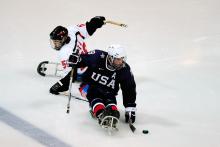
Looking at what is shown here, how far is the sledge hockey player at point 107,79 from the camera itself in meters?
4.70

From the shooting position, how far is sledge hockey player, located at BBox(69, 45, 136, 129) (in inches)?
185

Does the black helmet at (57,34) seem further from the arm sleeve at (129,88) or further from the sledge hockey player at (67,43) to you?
the arm sleeve at (129,88)

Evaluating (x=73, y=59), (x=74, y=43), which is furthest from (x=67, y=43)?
(x=73, y=59)

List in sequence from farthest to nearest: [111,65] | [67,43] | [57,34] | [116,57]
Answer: [67,43]
[57,34]
[111,65]
[116,57]

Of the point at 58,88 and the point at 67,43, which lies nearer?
the point at 58,88

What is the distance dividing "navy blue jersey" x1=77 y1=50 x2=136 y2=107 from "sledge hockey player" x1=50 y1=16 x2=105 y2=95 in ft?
1.21

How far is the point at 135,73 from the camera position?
20.1 feet

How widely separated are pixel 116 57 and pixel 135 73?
4.90 ft

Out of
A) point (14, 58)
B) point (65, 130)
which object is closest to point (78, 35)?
point (14, 58)

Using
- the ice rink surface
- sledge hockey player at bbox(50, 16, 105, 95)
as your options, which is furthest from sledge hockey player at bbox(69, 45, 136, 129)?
sledge hockey player at bbox(50, 16, 105, 95)

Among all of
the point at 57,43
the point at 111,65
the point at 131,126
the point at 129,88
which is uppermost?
the point at 57,43

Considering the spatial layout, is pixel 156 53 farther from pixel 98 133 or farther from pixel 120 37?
pixel 98 133

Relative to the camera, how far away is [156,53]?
21.3 ft

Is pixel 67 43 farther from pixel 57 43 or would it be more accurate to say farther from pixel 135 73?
pixel 135 73
